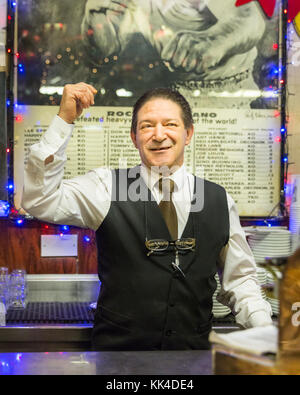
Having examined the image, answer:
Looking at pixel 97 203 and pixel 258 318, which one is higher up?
pixel 97 203

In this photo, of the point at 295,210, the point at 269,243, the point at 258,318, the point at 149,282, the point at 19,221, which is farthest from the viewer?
the point at 19,221

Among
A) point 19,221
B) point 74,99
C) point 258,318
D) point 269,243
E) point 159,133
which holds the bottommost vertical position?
point 258,318

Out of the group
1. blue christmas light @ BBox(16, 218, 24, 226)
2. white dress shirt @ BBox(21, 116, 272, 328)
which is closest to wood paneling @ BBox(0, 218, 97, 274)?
blue christmas light @ BBox(16, 218, 24, 226)

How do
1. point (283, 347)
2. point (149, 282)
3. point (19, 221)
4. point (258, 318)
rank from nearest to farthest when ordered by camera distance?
1. point (283, 347)
2. point (258, 318)
3. point (149, 282)
4. point (19, 221)

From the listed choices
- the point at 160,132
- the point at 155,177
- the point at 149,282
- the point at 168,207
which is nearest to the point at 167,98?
the point at 160,132

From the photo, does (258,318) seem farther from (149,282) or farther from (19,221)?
(19,221)

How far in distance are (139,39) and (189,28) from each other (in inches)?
14.3

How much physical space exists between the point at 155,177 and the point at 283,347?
1.34 metres

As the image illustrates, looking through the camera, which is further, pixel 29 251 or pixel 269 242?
pixel 29 251

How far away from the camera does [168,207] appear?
81.8 inches

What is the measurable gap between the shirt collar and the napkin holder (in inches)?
49.4

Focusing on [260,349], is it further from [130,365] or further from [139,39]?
[139,39]

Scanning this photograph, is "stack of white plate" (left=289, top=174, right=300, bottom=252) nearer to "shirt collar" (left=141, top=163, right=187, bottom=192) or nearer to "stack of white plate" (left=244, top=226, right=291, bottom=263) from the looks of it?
"stack of white plate" (left=244, top=226, right=291, bottom=263)

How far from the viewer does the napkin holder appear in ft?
2.84
